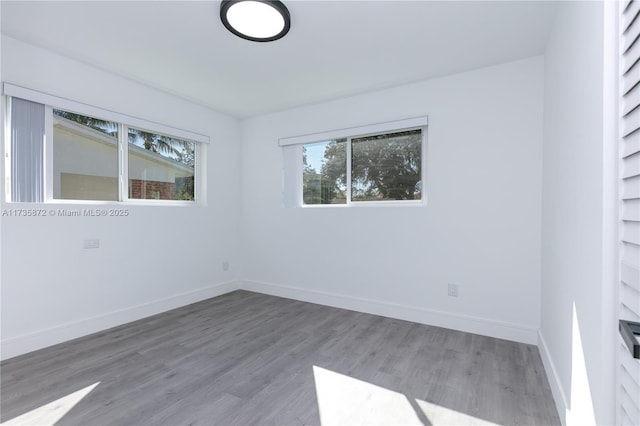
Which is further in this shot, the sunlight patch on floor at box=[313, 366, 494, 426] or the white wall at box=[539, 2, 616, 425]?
the sunlight patch on floor at box=[313, 366, 494, 426]

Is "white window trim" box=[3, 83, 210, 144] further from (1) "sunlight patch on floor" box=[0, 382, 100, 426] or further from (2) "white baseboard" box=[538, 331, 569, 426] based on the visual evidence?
(2) "white baseboard" box=[538, 331, 569, 426]

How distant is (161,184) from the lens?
372 centimetres

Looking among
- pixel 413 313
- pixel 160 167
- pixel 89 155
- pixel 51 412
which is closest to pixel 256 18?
pixel 89 155

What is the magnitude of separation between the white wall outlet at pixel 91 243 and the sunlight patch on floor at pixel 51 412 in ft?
4.84

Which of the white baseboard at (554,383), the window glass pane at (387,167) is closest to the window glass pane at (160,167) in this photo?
the window glass pane at (387,167)

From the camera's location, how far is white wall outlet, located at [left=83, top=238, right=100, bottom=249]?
290 centimetres

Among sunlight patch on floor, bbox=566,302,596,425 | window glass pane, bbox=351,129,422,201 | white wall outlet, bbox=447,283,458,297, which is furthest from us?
window glass pane, bbox=351,129,422,201

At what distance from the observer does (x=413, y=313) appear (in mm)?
3293

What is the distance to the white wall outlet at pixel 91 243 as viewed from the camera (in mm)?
2896

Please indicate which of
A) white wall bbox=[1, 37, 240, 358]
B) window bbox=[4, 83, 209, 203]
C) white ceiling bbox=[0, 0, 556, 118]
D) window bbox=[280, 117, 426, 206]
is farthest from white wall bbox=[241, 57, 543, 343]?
window bbox=[4, 83, 209, 203]

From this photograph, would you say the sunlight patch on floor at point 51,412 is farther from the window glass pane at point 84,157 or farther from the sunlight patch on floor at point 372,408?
the window glass pane at point 84,157

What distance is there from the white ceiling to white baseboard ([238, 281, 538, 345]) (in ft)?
8.58

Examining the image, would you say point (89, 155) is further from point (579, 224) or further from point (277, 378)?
point (579, 224)

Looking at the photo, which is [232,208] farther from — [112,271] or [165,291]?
[112,271]
